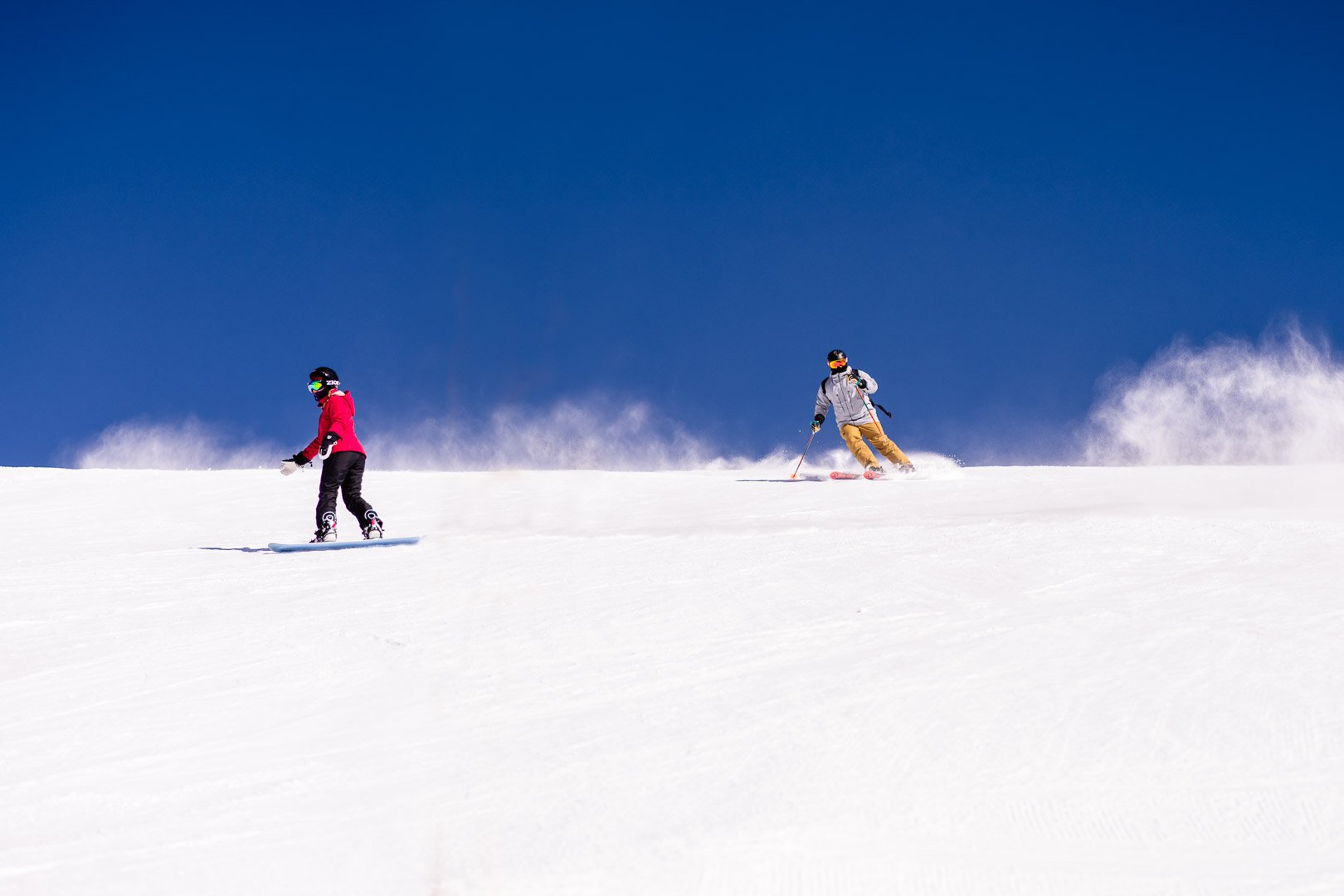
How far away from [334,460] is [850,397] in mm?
7822

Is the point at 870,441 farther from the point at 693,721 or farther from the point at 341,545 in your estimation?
the point at 693,721

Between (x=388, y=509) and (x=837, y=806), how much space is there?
34.4ft

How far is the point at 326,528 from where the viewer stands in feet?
31.2

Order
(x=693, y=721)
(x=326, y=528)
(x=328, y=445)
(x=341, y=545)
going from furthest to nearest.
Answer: (x=328, y=445) → (x=326, y=528) → (x=341, y=545) → (x=693, y=721)

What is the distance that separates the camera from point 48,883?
2.85 meters

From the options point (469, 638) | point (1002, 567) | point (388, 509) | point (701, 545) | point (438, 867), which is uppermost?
point (388, 509)

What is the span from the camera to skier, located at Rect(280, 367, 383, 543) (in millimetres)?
9562

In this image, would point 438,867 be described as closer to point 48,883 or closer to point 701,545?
point 48,883

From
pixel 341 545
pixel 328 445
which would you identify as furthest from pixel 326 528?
pixel 328 445

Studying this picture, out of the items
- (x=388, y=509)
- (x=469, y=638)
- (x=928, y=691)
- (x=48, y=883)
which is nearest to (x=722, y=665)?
(x=928, y=691)

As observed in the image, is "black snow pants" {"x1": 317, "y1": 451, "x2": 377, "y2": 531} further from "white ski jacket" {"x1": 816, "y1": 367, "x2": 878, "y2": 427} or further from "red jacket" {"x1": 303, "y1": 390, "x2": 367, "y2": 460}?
"white ski jacket" {"x1": 816, "y1": 367, "x2": 878, "y2": 427}

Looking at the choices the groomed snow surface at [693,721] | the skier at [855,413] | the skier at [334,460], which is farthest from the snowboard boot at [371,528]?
the skier at [855,413]

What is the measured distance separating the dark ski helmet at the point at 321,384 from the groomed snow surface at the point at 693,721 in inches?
95.9

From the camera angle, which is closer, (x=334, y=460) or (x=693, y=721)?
(x=693, y=721)
